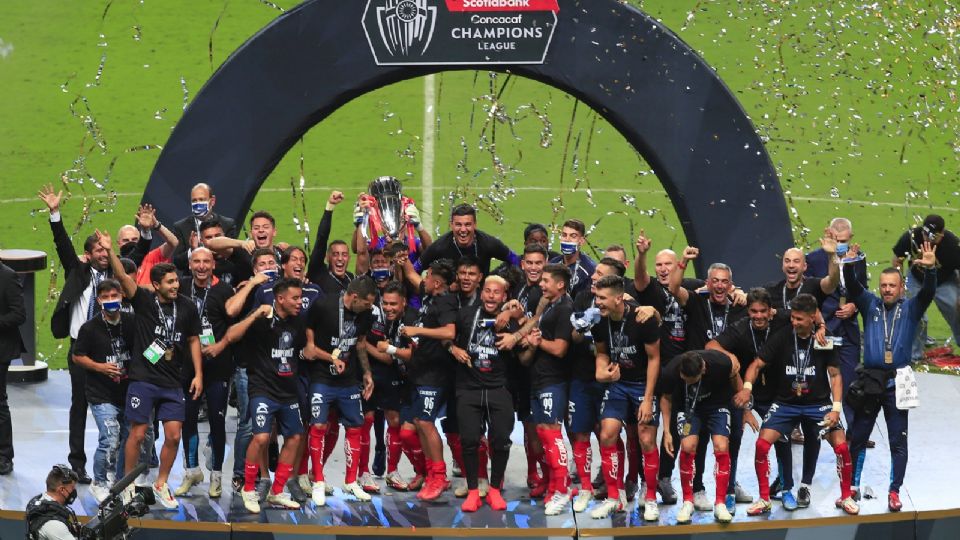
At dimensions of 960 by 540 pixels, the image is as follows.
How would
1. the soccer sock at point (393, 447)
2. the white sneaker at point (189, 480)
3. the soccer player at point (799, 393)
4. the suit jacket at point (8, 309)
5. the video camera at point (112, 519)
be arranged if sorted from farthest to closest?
the suit jacket at point (8, 309), the soccer sock at point (393, 447), the white sneaker at point (189, 480), the soccer player at point (799, 393), the video camera at point (112, 519)

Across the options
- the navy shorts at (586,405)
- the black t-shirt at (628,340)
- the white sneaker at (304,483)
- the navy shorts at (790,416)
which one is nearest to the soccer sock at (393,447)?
the white sneaker at (304,483)

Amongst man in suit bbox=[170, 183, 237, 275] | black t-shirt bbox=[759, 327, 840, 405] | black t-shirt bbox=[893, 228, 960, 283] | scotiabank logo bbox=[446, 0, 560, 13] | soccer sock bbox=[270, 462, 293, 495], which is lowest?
soccer sock bbox=[270, 462, 293, 495]

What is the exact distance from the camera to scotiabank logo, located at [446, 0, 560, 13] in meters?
12.1

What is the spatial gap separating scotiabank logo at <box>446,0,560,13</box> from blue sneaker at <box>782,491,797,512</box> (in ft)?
12.2

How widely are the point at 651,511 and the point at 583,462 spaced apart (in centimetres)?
59

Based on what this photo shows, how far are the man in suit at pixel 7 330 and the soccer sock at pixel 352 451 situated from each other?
2.47 meters

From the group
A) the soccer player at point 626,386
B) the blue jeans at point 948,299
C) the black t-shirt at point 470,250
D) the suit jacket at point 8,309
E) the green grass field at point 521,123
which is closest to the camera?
the soccer player at point 626,386

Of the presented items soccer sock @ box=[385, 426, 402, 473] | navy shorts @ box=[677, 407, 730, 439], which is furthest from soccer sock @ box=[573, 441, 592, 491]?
soccer sock @ box=[385, 426, 402, 473]

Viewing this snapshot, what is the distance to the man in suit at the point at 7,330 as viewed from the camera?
12328 millimetres

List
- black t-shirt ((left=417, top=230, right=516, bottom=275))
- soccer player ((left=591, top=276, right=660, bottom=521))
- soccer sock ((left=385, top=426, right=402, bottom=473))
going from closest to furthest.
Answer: soccer player ((left=591, top=276, right=660, bottom=521))
soccer sock ((left=385, top=426, right=402, bottom=473))
black t-shirt ((left=417, top=230, right=516, bottom=275))

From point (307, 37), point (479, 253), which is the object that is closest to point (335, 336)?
point (479, 253)

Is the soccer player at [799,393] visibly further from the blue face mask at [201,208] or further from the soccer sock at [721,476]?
the blue face mask at [201,208]

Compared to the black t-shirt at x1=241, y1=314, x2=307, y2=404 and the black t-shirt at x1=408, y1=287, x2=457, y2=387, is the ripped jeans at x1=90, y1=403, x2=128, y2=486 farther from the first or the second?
the black t-shirt at x1=408, y1=287, x2=457, y2=387

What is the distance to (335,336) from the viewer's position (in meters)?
11.8
